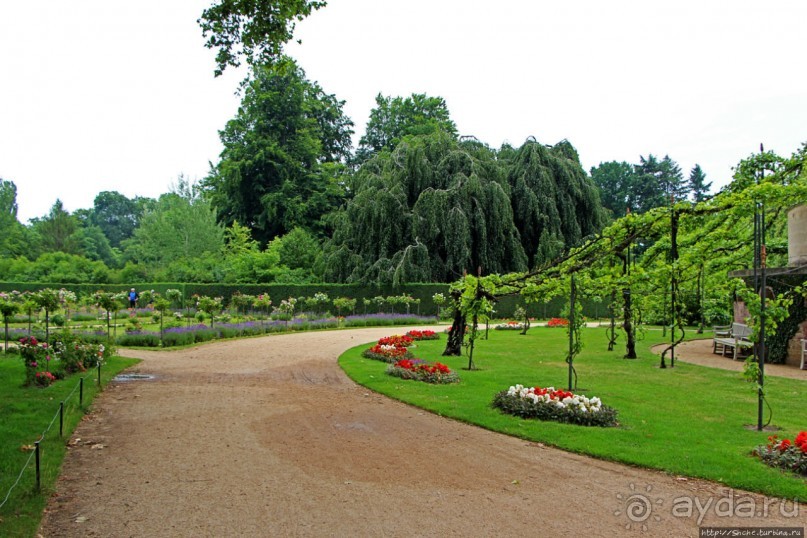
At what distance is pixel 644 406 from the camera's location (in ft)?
28.0

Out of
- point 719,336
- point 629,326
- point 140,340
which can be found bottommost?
point 140,340

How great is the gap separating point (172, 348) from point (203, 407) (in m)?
8.88

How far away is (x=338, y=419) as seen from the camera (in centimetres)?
787

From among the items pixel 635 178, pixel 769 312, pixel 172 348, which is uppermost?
pixel 635 178

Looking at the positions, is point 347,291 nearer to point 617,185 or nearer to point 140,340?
point 140,340

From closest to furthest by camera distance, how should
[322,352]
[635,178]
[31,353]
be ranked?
[31,353]
[322,352]
[635,178]

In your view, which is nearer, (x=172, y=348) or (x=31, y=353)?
(x=31, y=353)

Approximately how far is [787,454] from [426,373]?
21.1ft

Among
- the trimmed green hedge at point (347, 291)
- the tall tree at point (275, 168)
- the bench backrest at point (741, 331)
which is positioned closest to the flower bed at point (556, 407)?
the bench backrest at point (741, 331)

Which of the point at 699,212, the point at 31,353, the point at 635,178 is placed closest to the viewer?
the point at 31,353

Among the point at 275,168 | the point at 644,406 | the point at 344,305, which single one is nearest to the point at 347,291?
the point at 344,305

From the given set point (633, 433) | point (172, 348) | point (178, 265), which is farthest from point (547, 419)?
point (178, 265)

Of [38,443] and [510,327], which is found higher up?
[38,443]

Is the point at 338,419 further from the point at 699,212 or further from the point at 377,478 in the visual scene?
the point at 699,212
